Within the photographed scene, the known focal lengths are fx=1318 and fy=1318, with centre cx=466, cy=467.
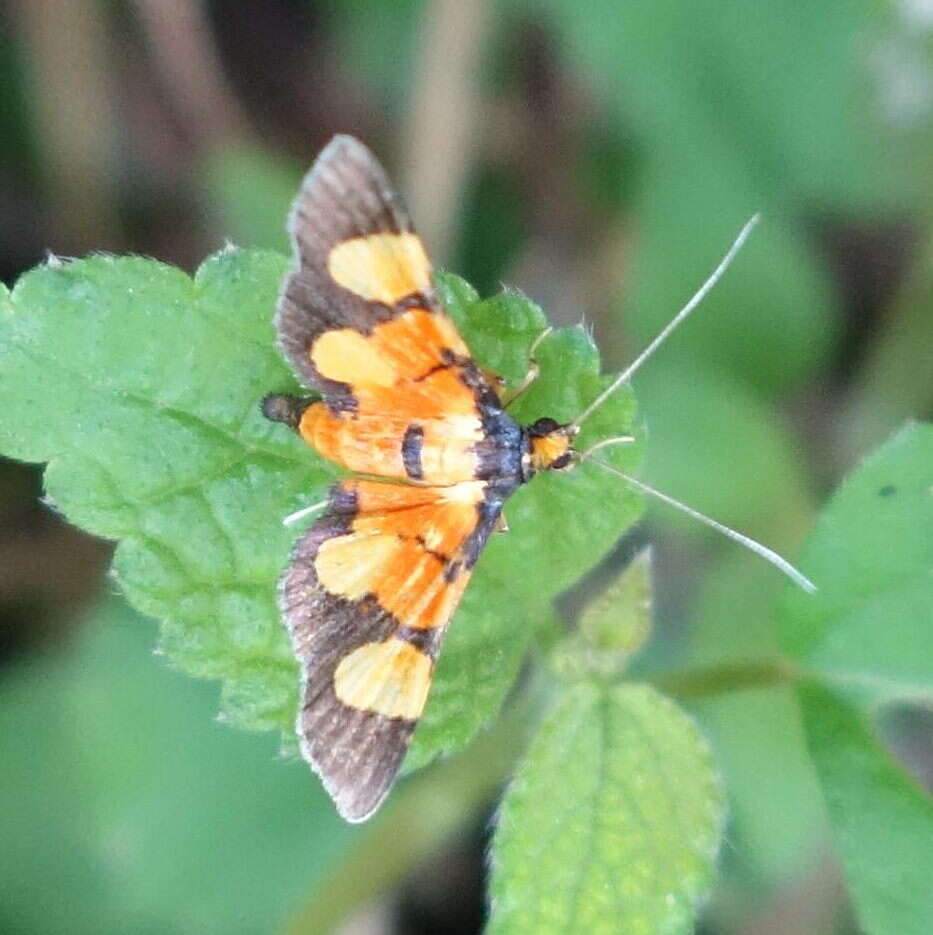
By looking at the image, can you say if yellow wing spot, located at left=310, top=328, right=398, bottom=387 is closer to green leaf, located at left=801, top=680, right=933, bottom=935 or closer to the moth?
the moth

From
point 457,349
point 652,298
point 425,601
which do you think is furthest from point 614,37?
point 425,601

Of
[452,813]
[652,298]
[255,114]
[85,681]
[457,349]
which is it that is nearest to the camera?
[457,349]

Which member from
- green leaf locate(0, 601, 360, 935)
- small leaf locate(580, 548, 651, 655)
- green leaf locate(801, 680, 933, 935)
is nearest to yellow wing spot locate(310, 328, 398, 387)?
small leaf locate(580, 548, 651, 655)

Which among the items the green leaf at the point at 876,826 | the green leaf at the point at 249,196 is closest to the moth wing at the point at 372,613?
the green leaf at the point at 876,826

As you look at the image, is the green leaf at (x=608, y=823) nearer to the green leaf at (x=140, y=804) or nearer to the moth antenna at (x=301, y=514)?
the moth antenna at (x=301, y=514)

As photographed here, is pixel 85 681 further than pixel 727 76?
No

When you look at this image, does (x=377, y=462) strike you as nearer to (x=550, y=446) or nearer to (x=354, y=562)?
(x=354, y=562)

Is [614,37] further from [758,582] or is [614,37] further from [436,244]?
[758,582]
